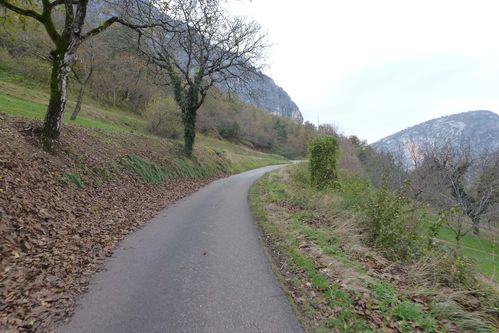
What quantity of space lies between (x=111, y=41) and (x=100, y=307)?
1891 centimetres

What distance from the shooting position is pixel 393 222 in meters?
7.11

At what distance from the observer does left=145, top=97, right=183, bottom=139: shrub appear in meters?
29.2

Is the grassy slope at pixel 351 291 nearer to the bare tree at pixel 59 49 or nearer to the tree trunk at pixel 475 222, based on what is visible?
the bare tree at pixel 59 49

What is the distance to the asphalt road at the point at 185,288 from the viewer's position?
12.9 ft

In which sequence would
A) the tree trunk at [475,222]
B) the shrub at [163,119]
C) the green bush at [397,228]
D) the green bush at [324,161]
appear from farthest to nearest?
1. the shrub at [163,119]
2. the tree trunk at [475,222]
3. the green bush at [324,161]
4. the green bush at [397,228]

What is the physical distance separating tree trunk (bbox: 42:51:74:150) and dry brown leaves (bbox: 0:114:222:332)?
469 millimetres

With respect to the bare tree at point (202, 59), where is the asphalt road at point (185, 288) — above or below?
below

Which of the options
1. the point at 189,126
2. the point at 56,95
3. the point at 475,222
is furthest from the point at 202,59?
the point at 475,222

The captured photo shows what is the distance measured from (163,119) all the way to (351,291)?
27.7m

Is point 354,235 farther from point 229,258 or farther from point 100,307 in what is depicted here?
point 100,307

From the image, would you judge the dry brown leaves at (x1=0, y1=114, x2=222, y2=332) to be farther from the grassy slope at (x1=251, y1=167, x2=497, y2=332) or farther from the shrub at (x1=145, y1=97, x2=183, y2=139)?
the shrub at (x1=145, y1=97, x2=183, y2=139)

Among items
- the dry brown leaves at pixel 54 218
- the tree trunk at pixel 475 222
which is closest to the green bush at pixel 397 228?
the dry brown leaves at pixel 54 218

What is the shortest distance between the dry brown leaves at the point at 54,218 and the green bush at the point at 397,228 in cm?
633

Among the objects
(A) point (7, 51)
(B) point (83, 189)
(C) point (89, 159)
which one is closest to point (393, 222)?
(B) point (83, 189)
